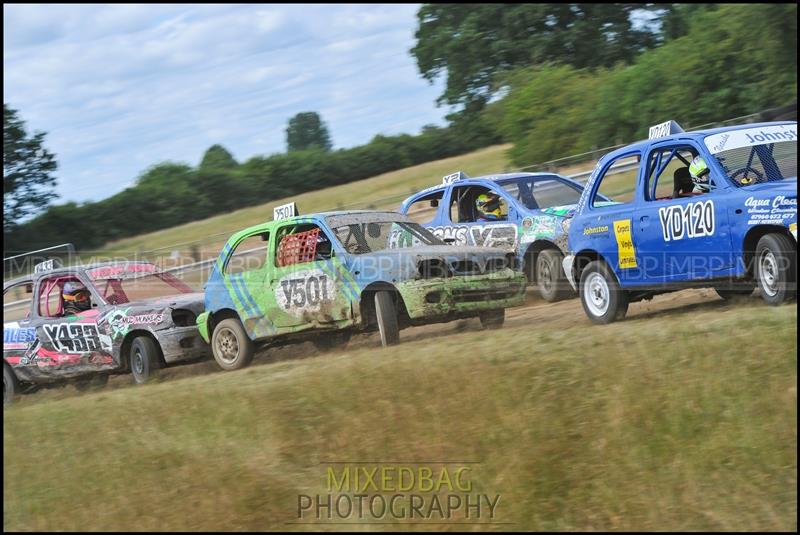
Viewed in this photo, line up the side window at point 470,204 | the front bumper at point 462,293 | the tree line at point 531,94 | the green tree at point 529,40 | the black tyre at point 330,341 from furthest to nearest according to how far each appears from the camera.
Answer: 1. the green tree at point 529,40
2. the tree line at point 531,94
3. the side window at point 470,204
4. the black tyre at point 330,341
5. the front bumper at point 462,293

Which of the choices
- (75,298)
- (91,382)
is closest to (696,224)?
(75,298)

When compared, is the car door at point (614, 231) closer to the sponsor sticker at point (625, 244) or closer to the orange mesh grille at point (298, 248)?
the sponsor sticker at point (625, 244)

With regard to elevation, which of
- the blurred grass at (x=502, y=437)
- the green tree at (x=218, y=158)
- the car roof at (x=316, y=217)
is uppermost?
the green tree at (x=218, y=158)

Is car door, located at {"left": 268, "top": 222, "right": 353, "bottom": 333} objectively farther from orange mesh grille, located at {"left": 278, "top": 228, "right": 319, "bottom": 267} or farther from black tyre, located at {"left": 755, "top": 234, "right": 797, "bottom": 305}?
black tyre, located at {"left": 755, "top": 234, "right": 797, "bottom": 305}

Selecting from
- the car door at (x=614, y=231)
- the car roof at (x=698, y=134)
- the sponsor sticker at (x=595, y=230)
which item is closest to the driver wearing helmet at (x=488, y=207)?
the car door at (x=614, y=231)

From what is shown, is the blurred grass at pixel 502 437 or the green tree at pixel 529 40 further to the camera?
the green tree at pixel 529 40

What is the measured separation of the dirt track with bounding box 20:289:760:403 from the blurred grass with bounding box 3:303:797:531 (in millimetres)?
2064

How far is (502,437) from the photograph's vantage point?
8.08 meters

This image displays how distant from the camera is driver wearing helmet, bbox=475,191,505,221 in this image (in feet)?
49.6

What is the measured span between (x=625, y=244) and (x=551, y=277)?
11.4 feet

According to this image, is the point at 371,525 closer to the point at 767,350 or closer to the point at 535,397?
the point at 535,397

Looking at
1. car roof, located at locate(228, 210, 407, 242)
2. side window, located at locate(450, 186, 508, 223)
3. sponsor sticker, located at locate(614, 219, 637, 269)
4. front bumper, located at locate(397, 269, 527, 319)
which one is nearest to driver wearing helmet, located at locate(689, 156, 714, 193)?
sponsor sticker, located at locate(614, 219, 637, 269)

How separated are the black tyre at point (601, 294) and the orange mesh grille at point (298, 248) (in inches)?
117

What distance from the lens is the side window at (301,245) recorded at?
12086 millimetres
